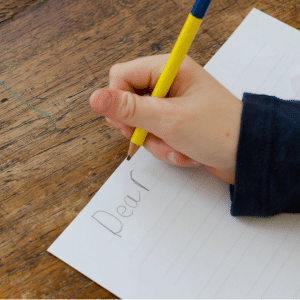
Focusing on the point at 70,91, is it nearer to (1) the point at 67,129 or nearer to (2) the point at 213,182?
(1) the point at 67,129

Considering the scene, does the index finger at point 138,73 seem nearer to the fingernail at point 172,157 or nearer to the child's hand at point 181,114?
the child's hand at point 181,114

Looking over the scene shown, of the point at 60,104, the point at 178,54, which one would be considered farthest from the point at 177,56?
the point at 60,104

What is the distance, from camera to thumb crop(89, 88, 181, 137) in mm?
361

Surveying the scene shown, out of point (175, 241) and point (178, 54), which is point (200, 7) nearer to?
point (178, 54)

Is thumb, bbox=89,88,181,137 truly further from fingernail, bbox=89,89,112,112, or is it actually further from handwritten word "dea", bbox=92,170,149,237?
handwritten word "dea", bbox=92,170,149,237

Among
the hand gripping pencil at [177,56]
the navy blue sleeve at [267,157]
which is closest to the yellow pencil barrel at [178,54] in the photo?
the hand gripping pencil at [177,56]

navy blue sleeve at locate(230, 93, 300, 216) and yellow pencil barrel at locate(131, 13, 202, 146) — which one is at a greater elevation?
yellow pencil barrel at locate(131, 13, 202, 146)

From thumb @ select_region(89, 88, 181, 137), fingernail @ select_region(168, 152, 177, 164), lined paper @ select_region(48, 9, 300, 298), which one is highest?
thumb @ select_region(89, 88, 181, 137)

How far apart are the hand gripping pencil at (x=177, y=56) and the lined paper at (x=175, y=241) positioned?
45mm

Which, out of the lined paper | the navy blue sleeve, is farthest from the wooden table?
the navy blue sleeve

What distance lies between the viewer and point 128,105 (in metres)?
0.37

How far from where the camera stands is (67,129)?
474mm

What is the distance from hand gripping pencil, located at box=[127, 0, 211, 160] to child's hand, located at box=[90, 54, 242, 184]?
0.8 inches

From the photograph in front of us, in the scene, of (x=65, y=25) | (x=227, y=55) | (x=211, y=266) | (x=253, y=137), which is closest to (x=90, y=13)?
(x=65, y=25)
